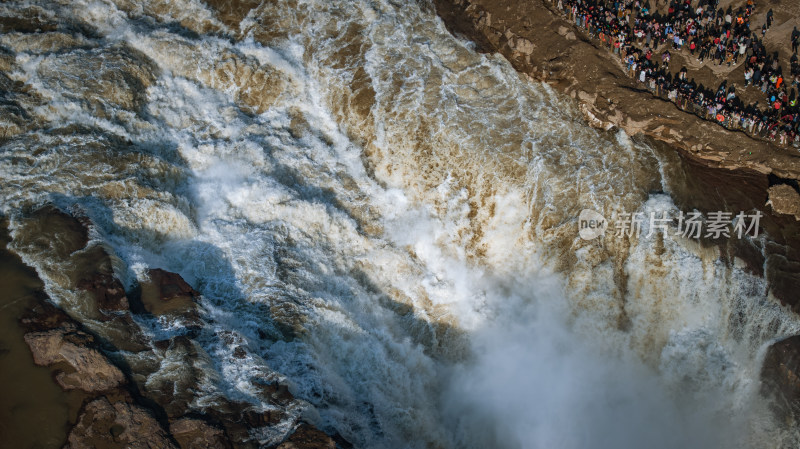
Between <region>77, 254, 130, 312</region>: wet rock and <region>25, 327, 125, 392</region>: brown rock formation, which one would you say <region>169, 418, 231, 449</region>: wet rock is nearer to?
<region>25, 327, 125, 392</region>: brown rock formation

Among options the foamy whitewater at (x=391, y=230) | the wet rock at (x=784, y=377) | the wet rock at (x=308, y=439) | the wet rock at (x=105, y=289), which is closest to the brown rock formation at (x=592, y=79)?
the foamy whitewater at (x=391, y=230)

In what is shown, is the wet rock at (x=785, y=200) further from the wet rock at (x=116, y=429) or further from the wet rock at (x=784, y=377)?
the wet rock at (x=116, y=429)

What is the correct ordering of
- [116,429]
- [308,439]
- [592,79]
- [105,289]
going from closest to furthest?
[116,429] < [308,439] < [105,289] < [592,79]

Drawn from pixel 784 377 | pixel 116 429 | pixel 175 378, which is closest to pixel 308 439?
pixel 175 378

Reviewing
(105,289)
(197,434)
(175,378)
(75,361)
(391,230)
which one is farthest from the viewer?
(391,230)

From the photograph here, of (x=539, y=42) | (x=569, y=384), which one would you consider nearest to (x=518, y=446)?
(x=569, y=384)

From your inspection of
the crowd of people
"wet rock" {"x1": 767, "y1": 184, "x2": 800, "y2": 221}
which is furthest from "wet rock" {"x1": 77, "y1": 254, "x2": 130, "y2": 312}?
"wet rock" {"x1": 767, "y1": 184, "x2": 800, "y2": 221}

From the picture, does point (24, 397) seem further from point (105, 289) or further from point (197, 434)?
point (197, 434)

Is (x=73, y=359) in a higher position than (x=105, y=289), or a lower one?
lower

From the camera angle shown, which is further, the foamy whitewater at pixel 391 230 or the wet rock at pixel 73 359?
the foamy whitewater at pixel 391 230
